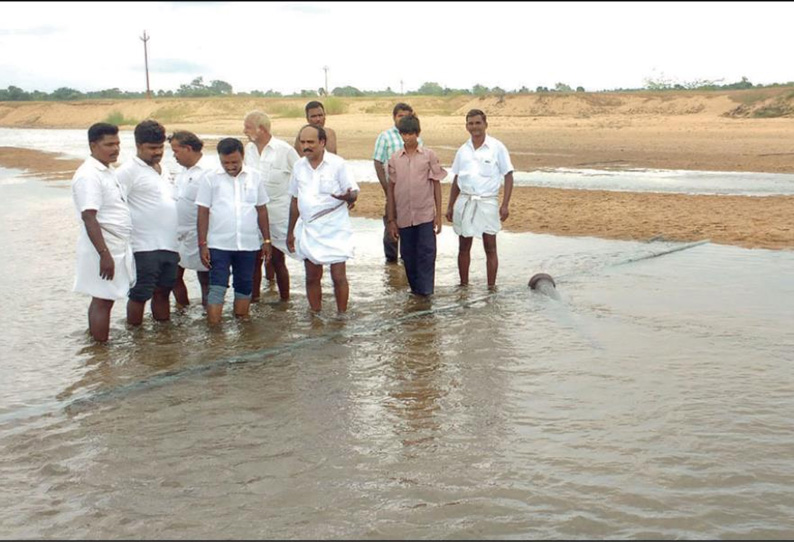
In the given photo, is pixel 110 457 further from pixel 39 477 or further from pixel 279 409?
pixel 279 409

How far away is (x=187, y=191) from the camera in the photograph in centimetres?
699

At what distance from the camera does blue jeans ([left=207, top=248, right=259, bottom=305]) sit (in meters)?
6.66

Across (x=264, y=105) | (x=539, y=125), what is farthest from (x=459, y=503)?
(x=264, y=105)

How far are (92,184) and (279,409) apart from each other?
2.26 meters

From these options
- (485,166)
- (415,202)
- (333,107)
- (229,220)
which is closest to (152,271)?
(229,220)

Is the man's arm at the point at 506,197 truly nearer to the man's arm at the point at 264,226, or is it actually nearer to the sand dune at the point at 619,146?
the man's arm at the point at 264,226

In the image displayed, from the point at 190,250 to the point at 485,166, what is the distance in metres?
2.82

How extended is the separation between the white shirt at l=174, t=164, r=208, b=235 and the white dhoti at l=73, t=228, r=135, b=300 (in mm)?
909

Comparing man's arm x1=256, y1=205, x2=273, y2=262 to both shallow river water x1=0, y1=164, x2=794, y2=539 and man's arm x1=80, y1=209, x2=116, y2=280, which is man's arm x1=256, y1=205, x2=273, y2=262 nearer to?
shallow river water x1=0, y1=164, x2=794, y2=539

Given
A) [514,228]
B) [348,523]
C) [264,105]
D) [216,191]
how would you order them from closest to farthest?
1. [348,523]
2. [216,191]
3. [514,228]
4. [264,105]

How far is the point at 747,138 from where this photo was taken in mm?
24953

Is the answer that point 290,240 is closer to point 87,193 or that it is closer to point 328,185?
point 328,185

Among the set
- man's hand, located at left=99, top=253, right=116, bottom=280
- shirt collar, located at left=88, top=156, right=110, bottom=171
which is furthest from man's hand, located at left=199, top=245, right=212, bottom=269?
shirt collar, located at left=88, top=156, right=110, bottom=171

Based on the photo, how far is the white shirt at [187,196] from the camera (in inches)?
273
